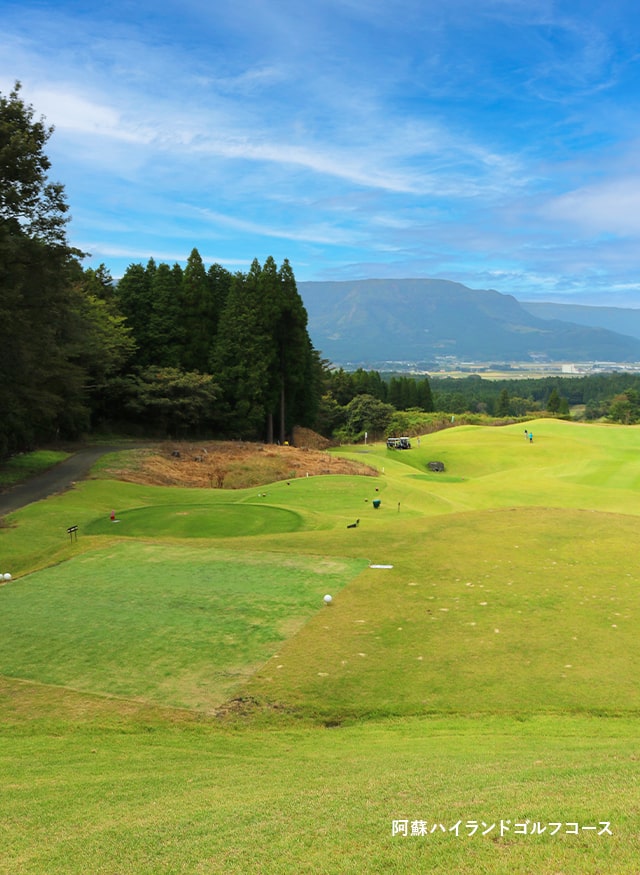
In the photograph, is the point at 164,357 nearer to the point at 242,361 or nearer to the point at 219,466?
the point at 242,361

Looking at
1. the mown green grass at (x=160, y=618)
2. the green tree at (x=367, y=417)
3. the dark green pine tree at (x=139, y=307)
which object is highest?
Answer: the dark green pine tree at (x=139, y=307)

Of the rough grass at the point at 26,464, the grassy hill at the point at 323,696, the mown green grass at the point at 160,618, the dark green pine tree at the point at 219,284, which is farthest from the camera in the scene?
the dark green pine tree at the point at 219,284

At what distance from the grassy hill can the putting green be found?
0.15 metres

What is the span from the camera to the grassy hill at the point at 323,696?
4551 mm

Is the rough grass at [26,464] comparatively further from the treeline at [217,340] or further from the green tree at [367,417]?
the green tree at [367,417]

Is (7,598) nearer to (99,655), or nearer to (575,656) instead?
(99,655)

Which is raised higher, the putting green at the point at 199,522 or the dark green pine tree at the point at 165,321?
the dark green pine tree at the point at 165,321

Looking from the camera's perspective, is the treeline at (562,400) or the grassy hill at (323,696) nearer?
the grassy hill at (323,696)

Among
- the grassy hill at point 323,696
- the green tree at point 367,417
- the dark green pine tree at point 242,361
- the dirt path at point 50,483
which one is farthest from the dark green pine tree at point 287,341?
the grassy hill at point 323,696

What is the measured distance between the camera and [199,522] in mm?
18781

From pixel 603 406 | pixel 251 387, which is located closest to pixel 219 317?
pixel 251 387

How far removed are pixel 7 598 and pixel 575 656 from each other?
10.1 meters

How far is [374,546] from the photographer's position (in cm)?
1517

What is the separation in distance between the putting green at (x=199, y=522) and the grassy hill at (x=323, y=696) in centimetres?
15
